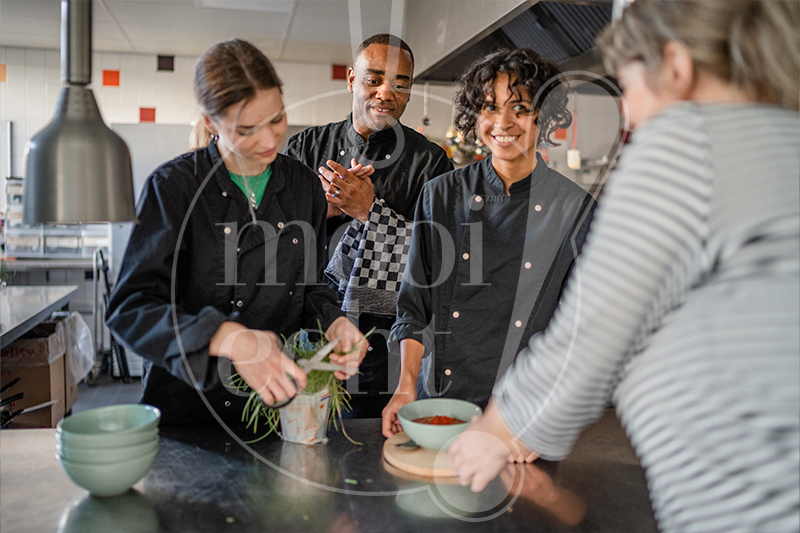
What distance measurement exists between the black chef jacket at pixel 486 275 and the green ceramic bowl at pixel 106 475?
2.23 feet

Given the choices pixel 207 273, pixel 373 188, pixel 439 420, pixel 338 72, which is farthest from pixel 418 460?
pixel 338 72

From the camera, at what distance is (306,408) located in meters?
1.16

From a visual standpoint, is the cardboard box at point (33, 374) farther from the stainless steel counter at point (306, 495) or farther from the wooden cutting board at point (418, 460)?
the wooden cutting board at point (418, 460)

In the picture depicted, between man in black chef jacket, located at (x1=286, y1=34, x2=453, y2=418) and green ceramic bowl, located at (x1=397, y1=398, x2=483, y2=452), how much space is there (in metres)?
0.61

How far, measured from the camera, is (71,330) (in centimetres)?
330

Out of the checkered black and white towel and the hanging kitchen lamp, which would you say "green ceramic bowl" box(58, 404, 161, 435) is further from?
the checkered black and white towel

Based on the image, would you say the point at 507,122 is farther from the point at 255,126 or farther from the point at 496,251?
the point at 255,126

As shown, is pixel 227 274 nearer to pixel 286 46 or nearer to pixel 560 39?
pixel 560 39

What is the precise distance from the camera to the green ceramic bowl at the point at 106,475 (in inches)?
35.9

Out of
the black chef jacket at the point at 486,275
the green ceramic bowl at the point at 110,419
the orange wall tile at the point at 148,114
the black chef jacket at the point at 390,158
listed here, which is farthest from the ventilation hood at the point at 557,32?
the orange wall tile at the point at 148,114

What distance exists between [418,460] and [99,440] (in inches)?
19.7

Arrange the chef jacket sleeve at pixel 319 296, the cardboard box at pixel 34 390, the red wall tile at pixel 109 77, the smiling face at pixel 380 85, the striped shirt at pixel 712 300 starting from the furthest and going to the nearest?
the red wall tile at pixel 109 77
the cardboard box at pixel 34 390
the smiling face at pixel 380 85
the chef jacket sleeve at pixel 319 296
the striped shirt at pixel 712 300

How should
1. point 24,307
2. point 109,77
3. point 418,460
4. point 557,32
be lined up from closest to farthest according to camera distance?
point 418,460
point 557,32
point 24,307
point 109,77

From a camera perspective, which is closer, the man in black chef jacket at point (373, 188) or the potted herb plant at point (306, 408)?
the potted herb plant at point (306, 408)
